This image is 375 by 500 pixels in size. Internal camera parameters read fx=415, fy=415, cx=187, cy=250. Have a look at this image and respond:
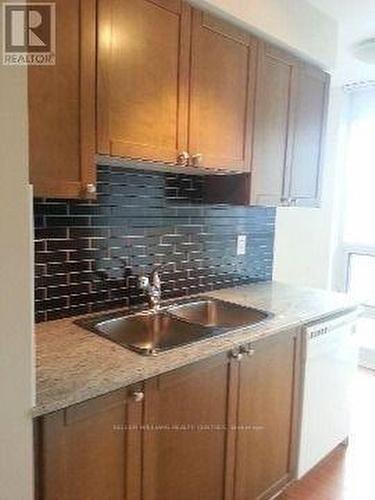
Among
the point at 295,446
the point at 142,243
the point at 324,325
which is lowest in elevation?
the point at 295,446

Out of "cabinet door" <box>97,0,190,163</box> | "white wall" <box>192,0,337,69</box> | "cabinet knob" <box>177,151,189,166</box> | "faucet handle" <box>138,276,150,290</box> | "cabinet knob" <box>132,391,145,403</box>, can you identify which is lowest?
"cabinet knob" <box>132,391,145,403</box>

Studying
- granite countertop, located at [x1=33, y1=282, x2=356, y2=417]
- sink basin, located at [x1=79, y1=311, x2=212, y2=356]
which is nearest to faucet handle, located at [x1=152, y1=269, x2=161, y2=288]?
sink basin, located at [x1=79, y1=311, x2=212, y2=356]

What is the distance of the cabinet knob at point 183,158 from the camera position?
1.72m

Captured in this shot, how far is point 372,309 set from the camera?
3.83 m

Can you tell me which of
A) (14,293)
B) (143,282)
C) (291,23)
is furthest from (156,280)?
(291,23)

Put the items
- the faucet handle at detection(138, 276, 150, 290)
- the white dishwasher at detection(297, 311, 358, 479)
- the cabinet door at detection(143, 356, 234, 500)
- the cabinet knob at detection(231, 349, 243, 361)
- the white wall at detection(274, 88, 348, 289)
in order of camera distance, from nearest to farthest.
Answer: the cabinet door at detection(143, 356, 234, 500) → the cabinet knob at detection(231, 349, 243, 361) → the faucet handle at detection(138, 276, 150, 290) → the white dishwasher at detection(297, 311, 358, 479) → the white wall at detection(274, 88, 348, 289)

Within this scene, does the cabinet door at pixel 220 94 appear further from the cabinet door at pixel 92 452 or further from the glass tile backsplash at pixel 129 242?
the cabinet door at pixel 92 452

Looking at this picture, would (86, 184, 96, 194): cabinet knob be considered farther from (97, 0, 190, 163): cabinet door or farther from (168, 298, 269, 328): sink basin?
(168, 298, 269, 328): sink basin

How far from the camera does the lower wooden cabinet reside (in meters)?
1.17

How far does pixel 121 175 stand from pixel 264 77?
0.89 m

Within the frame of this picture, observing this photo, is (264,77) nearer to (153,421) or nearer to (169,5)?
(169,5)

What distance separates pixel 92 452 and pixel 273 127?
5.75 ft

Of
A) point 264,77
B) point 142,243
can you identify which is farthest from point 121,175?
point 264,77

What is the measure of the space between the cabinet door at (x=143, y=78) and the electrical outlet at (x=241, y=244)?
3.44 feet
